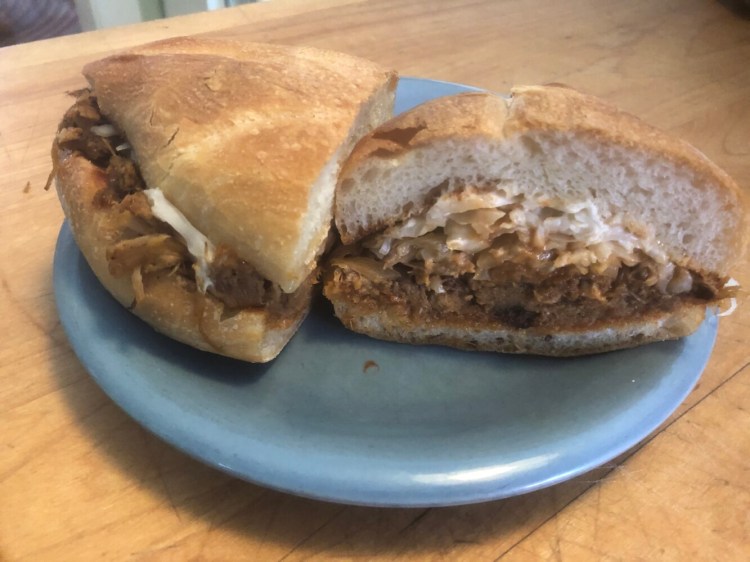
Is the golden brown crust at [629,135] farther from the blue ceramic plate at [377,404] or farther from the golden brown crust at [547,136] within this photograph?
the blue ceramic plate at [377,404]

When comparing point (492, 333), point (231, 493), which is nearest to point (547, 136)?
point (492, 333)

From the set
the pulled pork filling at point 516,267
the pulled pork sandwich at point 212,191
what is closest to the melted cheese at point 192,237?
the pulled pork sandwich at point 212,191

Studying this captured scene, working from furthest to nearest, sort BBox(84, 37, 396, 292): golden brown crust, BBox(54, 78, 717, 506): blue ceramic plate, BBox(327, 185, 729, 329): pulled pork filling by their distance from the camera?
1. BBox(327, 185, 729, 329): pulled pork filling
2. BBox(84, 37, 396, 292): golden brown crust
3. BBox(54, 78, 717, 506): blue ceramic plate

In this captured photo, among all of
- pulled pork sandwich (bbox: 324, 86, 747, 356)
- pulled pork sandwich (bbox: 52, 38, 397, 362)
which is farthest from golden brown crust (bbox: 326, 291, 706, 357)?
pulled pork sandwich (bbox: 52, 38, 397, 362)

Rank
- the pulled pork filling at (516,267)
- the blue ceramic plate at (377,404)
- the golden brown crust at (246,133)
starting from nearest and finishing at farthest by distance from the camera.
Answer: the blue ceramic plate at (377,404) → the golden brown crust at (246,133) → the pulled pork filling at (516,267)

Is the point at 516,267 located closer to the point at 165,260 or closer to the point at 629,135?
the point at 629,135

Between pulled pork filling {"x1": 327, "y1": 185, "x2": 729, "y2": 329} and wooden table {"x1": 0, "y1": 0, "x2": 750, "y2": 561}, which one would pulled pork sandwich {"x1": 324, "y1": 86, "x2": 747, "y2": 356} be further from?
wooden table {"x1": 0, "y1": 0, "x2": 750, "y2": 561}
